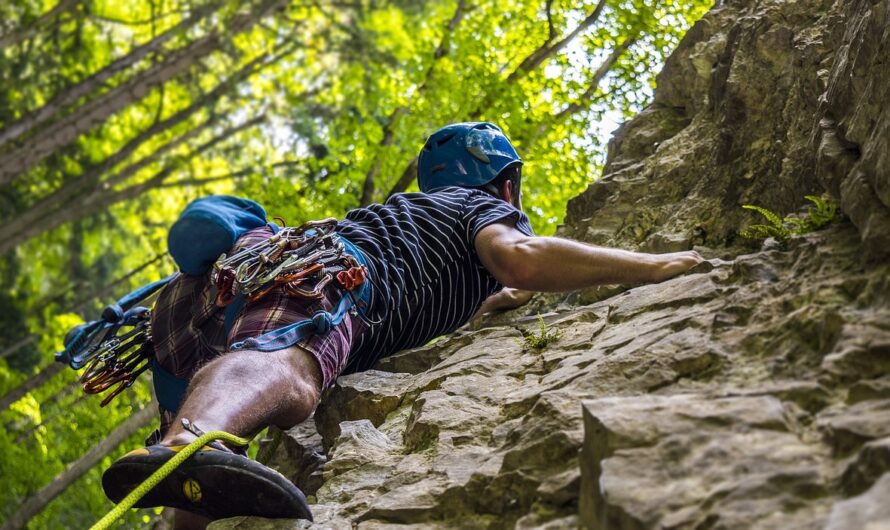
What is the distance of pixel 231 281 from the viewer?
3.94 meters

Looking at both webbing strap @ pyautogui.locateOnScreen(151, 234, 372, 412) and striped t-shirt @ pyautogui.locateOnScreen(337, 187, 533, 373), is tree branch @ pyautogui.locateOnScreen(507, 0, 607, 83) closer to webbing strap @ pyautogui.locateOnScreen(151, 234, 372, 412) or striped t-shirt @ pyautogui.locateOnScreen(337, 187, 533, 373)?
striped t-shirt @ pyautogui.locateOnScreen(337, 187, 533, 373)

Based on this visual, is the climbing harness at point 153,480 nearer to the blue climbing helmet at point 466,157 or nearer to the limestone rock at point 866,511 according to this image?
the limestone rock at point 866,511

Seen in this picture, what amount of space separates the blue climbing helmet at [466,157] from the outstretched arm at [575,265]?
113 cm

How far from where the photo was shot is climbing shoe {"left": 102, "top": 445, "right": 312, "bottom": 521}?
9.39 feet

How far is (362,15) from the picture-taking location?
16.0m

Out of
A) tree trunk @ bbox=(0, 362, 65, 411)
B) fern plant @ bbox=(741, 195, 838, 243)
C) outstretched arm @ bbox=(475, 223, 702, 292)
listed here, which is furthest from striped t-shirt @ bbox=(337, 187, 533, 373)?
tree trunk @ bbox=(0, 362, 65, 411)

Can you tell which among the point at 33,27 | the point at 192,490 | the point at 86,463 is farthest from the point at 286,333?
the point at 33,27

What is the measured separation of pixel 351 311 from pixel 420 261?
21.1 inches

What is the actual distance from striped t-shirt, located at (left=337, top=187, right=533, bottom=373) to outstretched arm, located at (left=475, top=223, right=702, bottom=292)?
36cm

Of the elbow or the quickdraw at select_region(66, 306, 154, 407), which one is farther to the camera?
the quickdraw at select_region(66, 306, 154, 407)

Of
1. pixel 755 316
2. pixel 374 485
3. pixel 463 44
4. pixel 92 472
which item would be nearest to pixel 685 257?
pixel 755 316

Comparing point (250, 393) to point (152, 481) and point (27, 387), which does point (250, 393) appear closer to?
point (152, 481)

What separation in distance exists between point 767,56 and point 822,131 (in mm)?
1556

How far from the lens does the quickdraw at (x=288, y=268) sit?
151 inches
